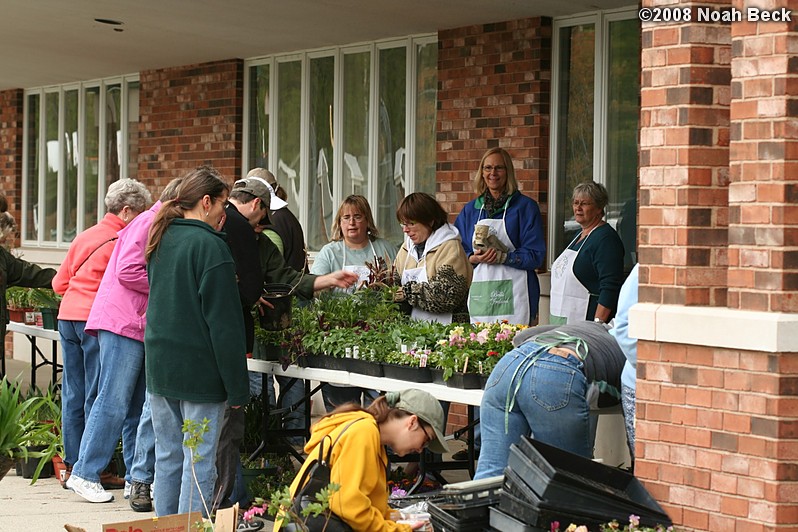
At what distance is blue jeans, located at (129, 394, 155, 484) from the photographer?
273 inches

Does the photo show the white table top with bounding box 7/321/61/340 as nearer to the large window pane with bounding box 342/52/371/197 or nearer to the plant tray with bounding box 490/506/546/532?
the large window pane with bounding box 342/52/371/197

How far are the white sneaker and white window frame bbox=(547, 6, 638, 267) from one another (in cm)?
388

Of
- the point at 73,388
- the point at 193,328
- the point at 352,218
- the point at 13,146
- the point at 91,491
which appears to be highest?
the point at 13,146

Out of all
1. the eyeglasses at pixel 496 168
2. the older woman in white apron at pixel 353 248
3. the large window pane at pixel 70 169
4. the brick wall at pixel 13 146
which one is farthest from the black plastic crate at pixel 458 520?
the brick wall at pixel 13 146

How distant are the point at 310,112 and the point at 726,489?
7617mm

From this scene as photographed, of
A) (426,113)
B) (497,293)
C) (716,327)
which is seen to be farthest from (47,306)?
(716,327)

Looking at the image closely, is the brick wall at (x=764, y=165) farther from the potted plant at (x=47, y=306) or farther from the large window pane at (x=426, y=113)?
the potted plant at (x=47, y=306)

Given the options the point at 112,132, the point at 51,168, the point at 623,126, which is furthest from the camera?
the point at 51,168

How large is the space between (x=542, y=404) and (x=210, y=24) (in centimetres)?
606

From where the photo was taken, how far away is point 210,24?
9.91m

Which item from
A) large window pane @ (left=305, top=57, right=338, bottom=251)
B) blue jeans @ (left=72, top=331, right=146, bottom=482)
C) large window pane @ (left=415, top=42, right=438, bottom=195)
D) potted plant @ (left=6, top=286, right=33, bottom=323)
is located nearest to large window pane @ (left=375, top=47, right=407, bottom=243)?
large window pane @ (left=415, top=42, right=438, bottom=195)

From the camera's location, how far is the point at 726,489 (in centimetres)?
450

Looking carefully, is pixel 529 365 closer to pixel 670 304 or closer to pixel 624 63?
pixel 670 304

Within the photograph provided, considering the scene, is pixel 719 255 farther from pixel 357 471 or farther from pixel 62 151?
pixel 62 151
